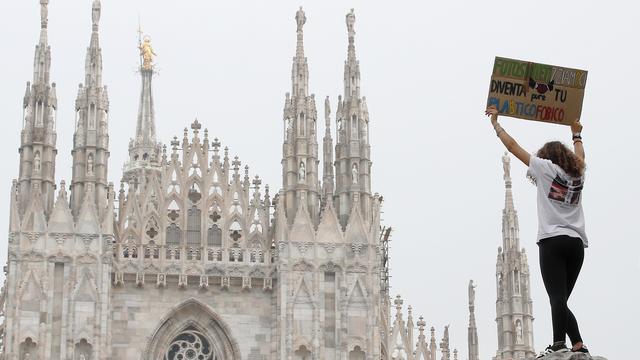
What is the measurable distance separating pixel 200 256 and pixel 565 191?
24401 millimetres

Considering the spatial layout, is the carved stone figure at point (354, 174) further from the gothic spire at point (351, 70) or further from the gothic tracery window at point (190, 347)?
the gothic tracery window at point (190, 347)

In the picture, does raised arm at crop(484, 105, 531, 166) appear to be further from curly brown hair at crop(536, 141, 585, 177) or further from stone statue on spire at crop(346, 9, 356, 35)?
stone statue on spire at crop(346, 9, 356, 35)

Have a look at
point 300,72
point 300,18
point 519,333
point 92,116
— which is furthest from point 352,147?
point 92,116

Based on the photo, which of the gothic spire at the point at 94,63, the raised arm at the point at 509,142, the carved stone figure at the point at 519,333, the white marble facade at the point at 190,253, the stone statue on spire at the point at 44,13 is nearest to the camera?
the raised arm at the point at 509,142

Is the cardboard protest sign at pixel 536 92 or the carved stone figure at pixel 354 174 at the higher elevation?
the carved stone figure at pixel 354 174

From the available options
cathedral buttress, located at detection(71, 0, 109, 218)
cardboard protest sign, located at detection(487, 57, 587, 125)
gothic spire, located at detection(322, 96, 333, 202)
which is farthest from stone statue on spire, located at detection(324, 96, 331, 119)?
cardboard protest sign, located at detection(487, 57, 587, 125)

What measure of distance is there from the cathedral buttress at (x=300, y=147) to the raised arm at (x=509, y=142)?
76.8 ft

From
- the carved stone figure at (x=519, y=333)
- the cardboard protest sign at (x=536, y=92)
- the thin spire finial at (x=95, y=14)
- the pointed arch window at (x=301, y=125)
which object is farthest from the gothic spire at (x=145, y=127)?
the cardboard protest sign at (x=536, y=92)

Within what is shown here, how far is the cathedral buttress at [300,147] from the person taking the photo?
107 feet

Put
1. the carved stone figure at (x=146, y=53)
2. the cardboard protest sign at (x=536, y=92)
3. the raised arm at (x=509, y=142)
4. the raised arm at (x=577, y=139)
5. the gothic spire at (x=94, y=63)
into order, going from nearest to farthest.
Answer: the raised arm at (x=509, y=142) → the raised arm at (x=577, y=139) → the cardboard protest sign at (x=536, y=92) → the gothic spire at (x=94, y=63) → the carved stone figure at (x=146, y=53)

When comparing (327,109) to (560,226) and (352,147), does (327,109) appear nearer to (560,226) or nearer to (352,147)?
(352,147)

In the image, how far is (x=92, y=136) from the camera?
32625mm

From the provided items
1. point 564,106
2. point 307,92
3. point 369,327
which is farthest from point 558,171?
point 307,92

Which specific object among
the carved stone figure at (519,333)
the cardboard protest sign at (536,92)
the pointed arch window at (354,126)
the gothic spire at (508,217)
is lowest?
the cardboard protest sign at (536,92)
